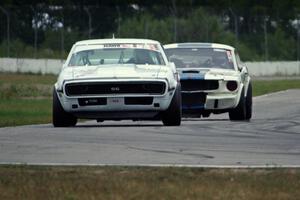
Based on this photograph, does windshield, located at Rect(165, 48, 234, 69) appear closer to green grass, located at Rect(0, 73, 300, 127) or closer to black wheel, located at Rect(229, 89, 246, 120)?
black wheel, located at Rect(229, 89, 246, 120)

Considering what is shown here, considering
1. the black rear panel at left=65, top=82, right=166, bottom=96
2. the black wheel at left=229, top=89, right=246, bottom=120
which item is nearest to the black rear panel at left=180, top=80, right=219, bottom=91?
the black wheel at left=229, top=89, right=246, bottom=120

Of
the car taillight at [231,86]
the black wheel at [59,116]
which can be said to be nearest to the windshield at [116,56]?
the black wheel at [59,116]

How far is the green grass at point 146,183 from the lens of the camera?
9.30 m

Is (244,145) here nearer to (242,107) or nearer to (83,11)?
(242,107)

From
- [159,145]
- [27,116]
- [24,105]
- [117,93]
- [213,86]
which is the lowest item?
[24,105]

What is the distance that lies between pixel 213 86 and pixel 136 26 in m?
47.5

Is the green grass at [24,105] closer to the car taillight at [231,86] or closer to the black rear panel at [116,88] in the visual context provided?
the black rear panel at [116,88]

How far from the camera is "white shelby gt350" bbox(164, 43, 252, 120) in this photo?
2002 centimetres

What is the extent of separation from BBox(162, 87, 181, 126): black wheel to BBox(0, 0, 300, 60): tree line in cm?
4609

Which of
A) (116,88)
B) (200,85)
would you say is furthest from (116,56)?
(200,85)

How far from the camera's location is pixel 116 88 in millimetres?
16641

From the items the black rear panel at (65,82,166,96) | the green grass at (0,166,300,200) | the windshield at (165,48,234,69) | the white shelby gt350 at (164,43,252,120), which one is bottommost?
the white shelby gt350 at (164,43,252,120)

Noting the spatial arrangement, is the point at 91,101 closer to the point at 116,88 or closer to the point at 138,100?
the point at 116,88

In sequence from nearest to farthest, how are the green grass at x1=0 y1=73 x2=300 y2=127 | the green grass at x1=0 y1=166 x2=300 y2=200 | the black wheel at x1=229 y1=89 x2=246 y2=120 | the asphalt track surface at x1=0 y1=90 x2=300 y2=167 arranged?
the green grass at x1=0 y1=166 x2=300 y2=200
the asphalt track surface at x1=0 y1=90 x2=300 y2=167
the black wheel at x1=229 y1=89 x2=246 y2=120
the green grass at x1=0 y1=73 x2=300 y2=127
